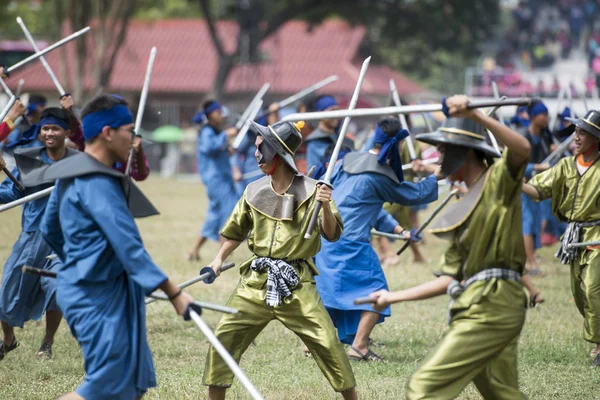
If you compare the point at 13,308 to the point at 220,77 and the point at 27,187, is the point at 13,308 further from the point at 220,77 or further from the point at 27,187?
the point at 220,77

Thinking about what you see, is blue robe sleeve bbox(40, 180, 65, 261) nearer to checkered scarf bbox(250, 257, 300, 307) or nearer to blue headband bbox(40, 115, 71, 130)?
checkered scarf bbox(250, 257, 300, 307)

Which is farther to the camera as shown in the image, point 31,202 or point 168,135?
point 168,135

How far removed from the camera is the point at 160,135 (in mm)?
34469

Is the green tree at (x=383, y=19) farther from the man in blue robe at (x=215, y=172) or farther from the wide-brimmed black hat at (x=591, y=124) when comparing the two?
the wide-brimmed black hat at (x=591, y=124)

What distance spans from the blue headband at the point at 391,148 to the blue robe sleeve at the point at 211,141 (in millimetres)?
5785

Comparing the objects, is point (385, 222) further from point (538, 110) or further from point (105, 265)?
point (538, 110)

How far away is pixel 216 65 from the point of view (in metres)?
43.8

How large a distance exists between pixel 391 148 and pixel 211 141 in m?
6.11

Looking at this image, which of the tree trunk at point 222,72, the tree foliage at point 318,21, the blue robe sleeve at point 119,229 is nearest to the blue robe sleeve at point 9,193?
the blue robe sleeve at point 119,229

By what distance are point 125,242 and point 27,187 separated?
2888mm

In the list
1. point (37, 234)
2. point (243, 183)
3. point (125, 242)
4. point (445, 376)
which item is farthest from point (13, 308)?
point (243, 183)

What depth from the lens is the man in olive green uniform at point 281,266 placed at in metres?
5.71

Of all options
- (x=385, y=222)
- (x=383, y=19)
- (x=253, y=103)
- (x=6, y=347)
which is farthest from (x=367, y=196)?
(x=383, y=19)

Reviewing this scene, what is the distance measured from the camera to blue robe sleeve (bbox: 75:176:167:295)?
14.8 ft
